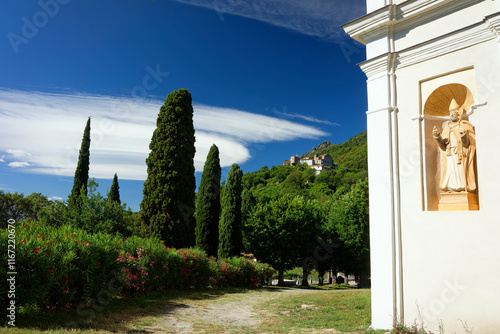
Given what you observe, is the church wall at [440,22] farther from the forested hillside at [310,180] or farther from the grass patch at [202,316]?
the forested hillside at [310,180]

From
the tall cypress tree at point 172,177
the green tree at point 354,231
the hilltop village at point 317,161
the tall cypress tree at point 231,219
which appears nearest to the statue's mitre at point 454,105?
the tall cypress tree at point 172,177

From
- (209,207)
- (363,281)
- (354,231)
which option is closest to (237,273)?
(209,207)

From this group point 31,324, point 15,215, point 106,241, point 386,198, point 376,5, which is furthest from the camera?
point 15,215

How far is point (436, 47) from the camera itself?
6.09 meters

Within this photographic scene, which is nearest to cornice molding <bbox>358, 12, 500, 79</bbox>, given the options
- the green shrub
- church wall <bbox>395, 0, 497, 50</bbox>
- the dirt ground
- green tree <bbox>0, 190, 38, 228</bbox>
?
church wall <bbox>395, 0, 497, 50</bbox>

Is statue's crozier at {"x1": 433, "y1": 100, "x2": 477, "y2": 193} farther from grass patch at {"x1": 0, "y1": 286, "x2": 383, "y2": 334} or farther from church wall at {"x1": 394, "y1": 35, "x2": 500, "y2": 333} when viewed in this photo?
grass patch at {"x1": 0, "y1": 286, "x2": 383, "y2": 334}

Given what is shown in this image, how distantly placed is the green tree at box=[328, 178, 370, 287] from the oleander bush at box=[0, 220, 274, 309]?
44.6ft

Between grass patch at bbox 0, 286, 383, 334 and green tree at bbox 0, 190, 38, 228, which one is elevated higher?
green tree at bbox 0, 190, 38, 228

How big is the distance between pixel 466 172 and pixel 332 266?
63.7ft

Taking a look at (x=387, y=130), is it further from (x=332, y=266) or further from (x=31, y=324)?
(x=332, y=266)

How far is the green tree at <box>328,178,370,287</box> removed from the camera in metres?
22.5

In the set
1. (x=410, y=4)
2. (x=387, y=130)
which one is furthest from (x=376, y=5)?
(x=387, y=130)

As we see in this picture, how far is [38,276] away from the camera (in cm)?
586

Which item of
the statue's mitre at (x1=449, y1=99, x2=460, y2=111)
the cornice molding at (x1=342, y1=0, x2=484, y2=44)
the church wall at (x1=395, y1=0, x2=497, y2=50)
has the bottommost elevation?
the statue's mitre at (x1=449, y1=99, x2=460, y2=111)
